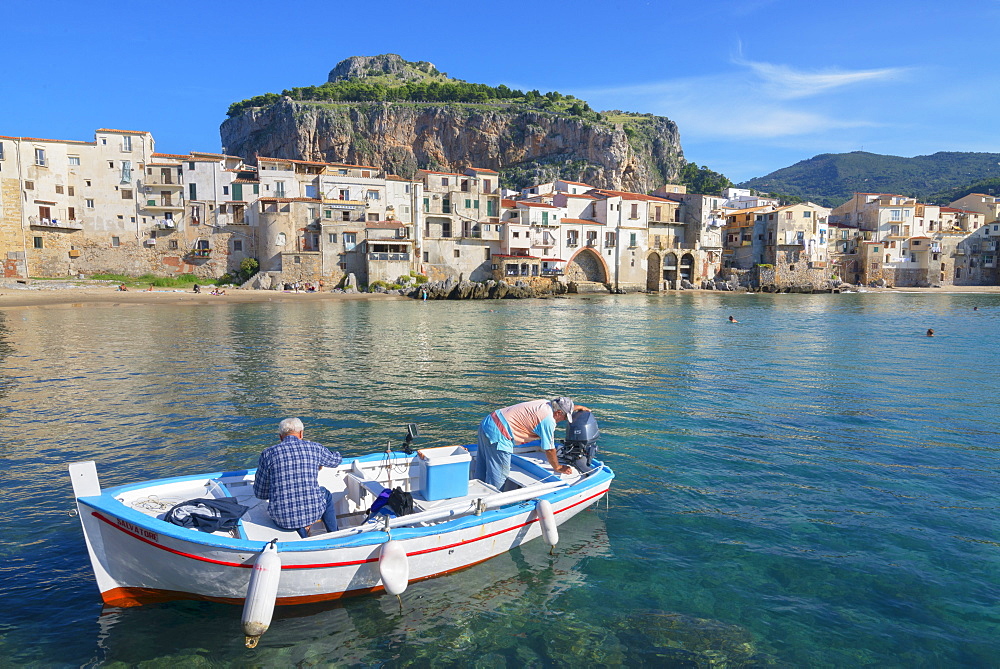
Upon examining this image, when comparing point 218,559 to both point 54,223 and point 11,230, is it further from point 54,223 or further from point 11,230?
point 54,223

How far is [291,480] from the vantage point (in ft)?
22.8

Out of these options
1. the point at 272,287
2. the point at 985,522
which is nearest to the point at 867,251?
the point at 272,287

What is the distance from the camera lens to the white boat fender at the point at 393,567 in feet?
21.9

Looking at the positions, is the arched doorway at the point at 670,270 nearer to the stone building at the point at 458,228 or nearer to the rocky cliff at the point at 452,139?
→ the stone building at the point at 458,228

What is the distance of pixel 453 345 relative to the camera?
28297 mm

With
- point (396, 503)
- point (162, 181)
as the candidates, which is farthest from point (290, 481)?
point (162, 181)

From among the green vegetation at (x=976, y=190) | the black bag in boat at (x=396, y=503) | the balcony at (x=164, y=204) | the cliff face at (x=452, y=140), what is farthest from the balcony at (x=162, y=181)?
the green vegetation at (x=976, y=190)

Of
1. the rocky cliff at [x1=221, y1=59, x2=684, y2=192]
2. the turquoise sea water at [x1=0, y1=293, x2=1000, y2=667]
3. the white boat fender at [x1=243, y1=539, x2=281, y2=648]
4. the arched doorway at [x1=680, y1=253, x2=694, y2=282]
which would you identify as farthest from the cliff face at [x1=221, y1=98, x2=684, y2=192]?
the white boat fender at [x1=243, y1=539, x2=281, y2=648]

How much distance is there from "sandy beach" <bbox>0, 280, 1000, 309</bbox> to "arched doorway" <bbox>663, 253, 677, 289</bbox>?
4175 cm

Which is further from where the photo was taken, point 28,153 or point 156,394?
point 28,153

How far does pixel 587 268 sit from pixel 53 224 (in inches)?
2343

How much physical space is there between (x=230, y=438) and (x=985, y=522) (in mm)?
14120

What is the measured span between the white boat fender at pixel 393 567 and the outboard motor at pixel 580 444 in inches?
147

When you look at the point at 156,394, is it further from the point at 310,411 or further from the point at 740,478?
the point at 740,478
